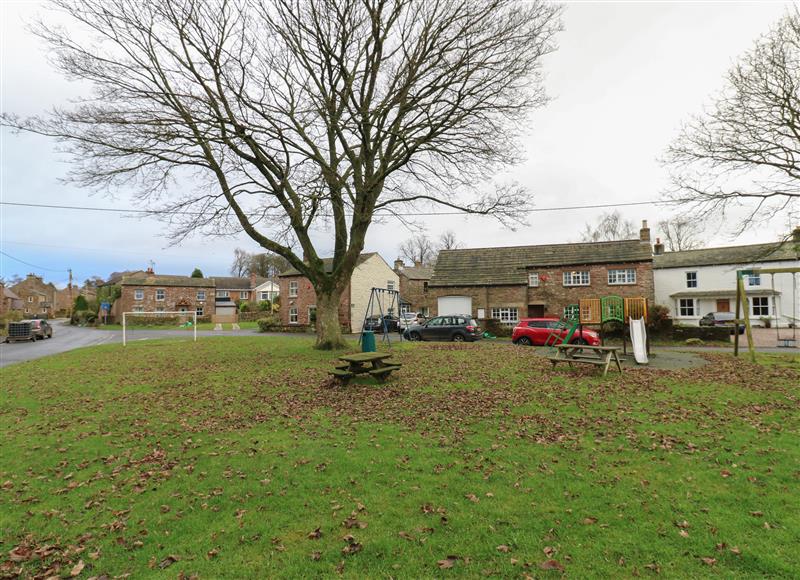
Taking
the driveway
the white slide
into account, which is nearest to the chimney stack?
the white slide

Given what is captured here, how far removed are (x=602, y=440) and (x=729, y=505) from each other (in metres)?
1.96

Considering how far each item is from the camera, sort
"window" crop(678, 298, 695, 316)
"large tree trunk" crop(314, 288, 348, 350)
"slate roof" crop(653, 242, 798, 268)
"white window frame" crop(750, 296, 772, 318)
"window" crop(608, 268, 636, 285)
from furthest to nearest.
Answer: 1. "window" crop(678, 298, 695, 316)
2. "slate roof" crop(653, 242, 798, 268)
3. "white window frame" crop(750, 296, 772, 318)
4. "window" crop(608, 268, 636, 285)
5. "large tree trunk" crop(314, 288, 348, 350)

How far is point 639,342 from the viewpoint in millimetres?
13844

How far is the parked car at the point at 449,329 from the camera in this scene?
24833 millimetres

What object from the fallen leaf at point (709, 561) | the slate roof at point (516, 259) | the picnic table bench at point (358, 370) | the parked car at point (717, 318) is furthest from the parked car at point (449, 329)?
the parked car at point (717, 318)

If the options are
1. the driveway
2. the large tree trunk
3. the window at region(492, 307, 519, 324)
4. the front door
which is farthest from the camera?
the front door

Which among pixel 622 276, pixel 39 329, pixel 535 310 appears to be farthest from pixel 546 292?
pixel 39 329

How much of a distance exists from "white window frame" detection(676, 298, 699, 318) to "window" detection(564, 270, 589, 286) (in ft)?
43.6

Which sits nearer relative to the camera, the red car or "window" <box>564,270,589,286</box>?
the red car

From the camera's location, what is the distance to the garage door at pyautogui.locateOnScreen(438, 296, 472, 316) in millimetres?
33500

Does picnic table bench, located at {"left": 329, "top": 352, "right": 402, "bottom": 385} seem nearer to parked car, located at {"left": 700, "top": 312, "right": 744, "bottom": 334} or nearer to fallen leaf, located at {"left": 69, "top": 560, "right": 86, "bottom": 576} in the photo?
fallen leaf, located at {"left": 69, "top": 560, "right": 86, "bottom": 576}

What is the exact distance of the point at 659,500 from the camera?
434 cm

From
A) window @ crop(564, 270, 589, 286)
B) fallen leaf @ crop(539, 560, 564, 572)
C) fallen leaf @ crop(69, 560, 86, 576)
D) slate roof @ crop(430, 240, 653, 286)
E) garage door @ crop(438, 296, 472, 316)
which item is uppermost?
slate roof @ crop(430, 240, 653, 286)

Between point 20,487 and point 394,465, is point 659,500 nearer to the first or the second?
point 394,465
